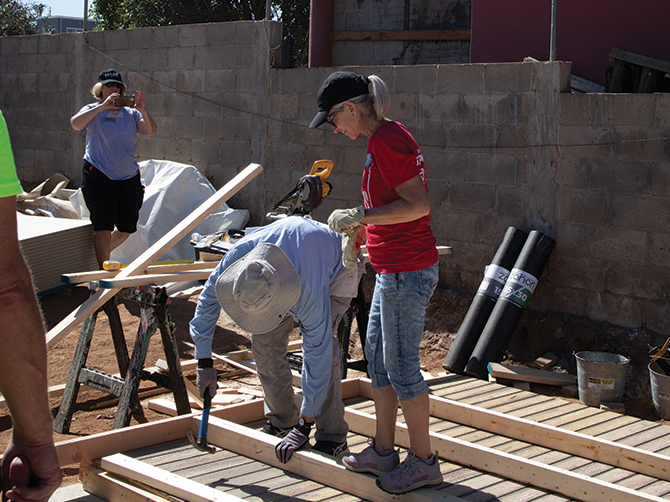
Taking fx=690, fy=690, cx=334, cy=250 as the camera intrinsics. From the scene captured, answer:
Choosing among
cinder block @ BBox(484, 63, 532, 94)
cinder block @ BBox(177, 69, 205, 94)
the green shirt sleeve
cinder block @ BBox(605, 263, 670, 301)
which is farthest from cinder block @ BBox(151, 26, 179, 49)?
the green shirt sleeve

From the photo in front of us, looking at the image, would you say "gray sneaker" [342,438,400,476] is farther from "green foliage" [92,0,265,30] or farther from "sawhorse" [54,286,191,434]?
"green foliage" [92,0,265,30]

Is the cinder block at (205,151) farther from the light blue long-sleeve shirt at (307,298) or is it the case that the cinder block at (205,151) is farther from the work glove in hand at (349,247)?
the work glove in hand at (349,247)

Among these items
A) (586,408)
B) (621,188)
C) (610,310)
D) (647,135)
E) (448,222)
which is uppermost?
(647,135)

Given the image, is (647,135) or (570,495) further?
(647,135)

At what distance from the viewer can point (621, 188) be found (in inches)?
206

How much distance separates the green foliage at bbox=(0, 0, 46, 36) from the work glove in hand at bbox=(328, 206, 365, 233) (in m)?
21.3

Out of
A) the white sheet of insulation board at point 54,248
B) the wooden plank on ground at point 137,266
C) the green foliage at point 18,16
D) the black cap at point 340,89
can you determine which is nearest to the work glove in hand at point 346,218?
the black cap at point 340,89

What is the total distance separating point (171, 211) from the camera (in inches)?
297

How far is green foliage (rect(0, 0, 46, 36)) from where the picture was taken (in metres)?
21.4

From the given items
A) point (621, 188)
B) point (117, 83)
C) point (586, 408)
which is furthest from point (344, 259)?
point (117, 83)

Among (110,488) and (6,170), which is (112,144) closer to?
(110,488)

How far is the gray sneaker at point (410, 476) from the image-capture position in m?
2.88

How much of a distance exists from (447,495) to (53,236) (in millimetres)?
4616

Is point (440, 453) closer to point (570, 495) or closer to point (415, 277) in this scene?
point (570, 495)
